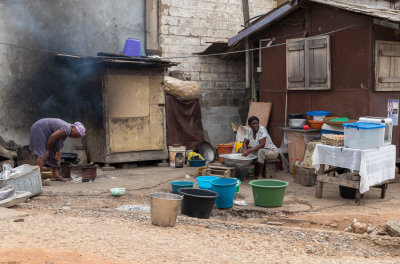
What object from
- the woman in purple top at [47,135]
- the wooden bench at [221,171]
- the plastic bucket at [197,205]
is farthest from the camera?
the wooden bench at [221,171]

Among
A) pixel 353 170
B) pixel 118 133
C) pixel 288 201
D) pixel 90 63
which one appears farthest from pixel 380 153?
pixel 90 63

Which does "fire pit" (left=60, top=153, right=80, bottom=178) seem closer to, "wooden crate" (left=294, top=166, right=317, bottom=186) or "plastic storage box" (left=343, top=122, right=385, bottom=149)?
"wooden crate" (left=294, top=166, right=317, bottom=186)

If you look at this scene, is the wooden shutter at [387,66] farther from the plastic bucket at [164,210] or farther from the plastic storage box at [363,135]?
the plastic bucket at [164,210]

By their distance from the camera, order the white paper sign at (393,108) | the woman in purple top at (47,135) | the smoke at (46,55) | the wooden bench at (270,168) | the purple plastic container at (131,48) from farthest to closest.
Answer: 1. the purple plastic container at (131,48)
2. the smoke at (46,55)
3. the wooden bench at (270,168)
4. the white paper sign at (393,108)
5. the woman in purple top at (47,135)

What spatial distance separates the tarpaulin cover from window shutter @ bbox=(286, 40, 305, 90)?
3.10m

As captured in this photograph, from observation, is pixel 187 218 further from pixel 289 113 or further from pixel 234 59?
pixel 234 59

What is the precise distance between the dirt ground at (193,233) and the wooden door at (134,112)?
111 inches

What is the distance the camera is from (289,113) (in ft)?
38.5

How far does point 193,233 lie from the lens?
589cm

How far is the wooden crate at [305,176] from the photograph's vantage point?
31.8 ft

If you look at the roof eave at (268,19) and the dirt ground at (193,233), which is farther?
the roof eave at (268,19)

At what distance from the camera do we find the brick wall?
1363 centimetres

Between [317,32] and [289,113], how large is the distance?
2.11m

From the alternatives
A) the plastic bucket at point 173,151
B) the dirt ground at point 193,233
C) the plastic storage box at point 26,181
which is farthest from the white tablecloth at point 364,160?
the plastic storage box at point 26,181
